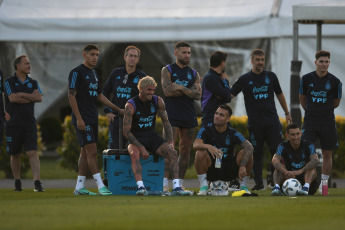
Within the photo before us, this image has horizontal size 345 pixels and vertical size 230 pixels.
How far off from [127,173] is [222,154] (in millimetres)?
1229

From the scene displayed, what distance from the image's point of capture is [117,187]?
1163 centimetres

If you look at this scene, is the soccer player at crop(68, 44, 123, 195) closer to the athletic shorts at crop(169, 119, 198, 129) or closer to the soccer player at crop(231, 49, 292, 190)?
the athletic shorts at crop(169, 119, 198, 129)

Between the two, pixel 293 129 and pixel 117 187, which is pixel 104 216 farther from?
pixel 293 129

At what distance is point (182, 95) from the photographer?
1209 cm

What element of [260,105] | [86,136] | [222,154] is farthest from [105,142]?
[222,154]

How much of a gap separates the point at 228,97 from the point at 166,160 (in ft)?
3.95

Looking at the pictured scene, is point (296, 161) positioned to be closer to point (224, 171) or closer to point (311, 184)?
point (311, 184)

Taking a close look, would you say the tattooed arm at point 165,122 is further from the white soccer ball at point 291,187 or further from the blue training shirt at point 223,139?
the white soccer ball at point 291,187

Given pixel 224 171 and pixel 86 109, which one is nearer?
pixel 224 171

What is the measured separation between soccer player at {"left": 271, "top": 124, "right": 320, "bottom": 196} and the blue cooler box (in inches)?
58.7

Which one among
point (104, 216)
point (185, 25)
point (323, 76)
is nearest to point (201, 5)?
point (185, 25)

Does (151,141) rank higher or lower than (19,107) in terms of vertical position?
lower

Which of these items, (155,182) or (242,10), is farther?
(242,10)

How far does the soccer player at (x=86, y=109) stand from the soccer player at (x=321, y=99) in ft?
8.65
